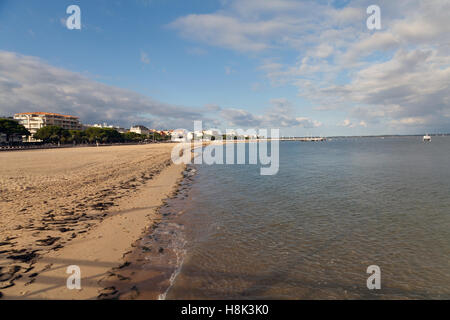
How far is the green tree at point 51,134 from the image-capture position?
81444 millimetres

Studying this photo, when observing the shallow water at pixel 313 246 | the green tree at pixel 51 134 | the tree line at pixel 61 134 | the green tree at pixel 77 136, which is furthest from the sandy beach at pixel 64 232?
the green tree at pixel 77 136

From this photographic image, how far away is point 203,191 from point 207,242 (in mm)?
8504

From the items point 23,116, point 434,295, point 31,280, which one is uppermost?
point 23,116

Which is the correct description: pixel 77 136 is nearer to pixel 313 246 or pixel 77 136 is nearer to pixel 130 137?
pixel 130 137

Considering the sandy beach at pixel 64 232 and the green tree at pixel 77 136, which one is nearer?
the sandy beach at pixel 64 232

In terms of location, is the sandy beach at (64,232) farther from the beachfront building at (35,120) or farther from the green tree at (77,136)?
the beachfront building at (35,120)

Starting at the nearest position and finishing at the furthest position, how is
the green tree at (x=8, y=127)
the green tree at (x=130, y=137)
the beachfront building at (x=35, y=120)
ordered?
the green tree at (x=8, y=127), the beachfront building at (x=35, y=120), the green tree at (x=130, y=137)

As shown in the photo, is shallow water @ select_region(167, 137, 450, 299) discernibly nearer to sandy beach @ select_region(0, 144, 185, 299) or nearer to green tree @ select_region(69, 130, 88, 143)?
sandy beach @ select_region(0, 144, 185, 299)

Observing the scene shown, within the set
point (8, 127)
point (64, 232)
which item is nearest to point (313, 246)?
point (64, 232)

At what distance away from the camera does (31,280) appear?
4.93m

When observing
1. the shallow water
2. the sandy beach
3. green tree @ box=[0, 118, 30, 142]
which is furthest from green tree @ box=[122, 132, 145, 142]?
the shallow water

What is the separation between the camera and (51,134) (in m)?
82.6
